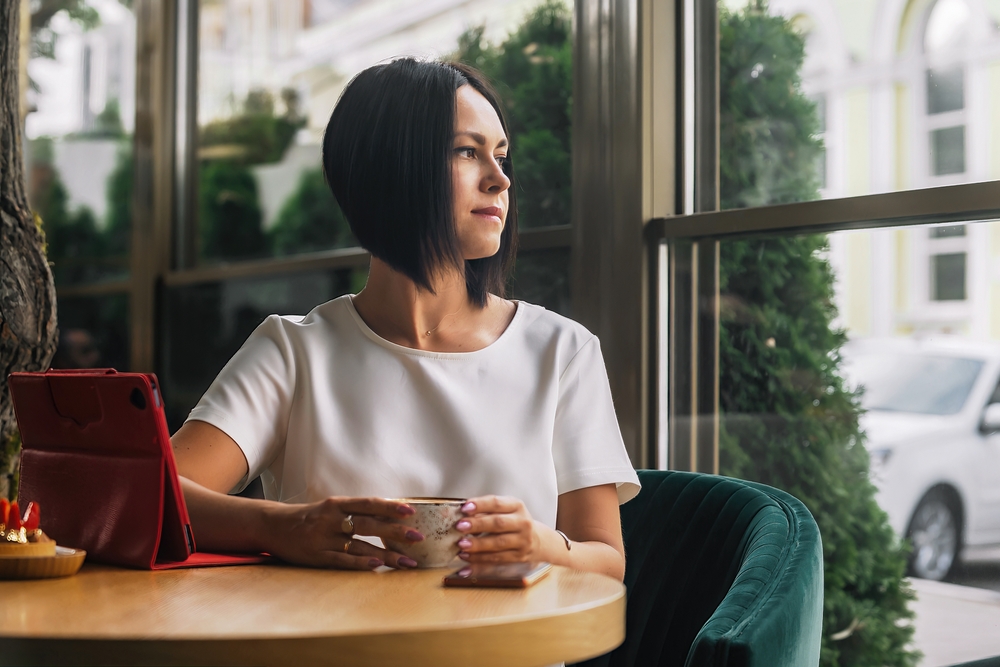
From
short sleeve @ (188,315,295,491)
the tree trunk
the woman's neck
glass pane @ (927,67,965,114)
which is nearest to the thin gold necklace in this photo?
the woman's neck

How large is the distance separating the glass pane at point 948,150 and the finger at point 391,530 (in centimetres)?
139

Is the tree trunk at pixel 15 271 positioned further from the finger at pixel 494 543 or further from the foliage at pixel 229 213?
the foliage at pixel 229 213

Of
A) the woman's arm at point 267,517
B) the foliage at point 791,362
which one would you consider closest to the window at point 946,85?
the foliage at point 791,362

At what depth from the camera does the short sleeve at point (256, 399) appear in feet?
4.46

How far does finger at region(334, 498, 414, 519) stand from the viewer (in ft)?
3.35

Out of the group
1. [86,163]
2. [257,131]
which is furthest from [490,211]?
[86,163]

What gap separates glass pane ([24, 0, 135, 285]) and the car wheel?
399 cm

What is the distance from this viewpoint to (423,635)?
2.56 ft

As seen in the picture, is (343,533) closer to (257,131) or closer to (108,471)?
(108,471)

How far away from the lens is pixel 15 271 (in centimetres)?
176

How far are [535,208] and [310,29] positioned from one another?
5.98 feet

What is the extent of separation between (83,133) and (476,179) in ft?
14.5

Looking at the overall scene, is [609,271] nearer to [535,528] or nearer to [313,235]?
[535,528]

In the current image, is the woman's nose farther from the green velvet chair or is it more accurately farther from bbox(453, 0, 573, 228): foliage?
bbox(453, 0, 573, 228): foliage
